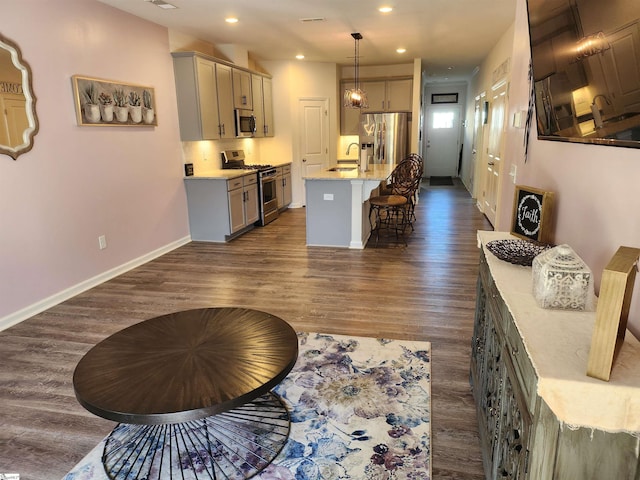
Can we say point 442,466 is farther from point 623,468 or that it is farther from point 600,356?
point 600,356

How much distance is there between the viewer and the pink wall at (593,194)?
1365 millimetres

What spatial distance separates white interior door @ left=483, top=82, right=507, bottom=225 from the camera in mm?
5781

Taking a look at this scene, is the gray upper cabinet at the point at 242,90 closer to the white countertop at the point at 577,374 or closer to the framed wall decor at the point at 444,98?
the white countertop at the point at 577,374

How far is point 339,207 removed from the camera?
206 inches

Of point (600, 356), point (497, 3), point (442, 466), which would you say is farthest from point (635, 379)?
point (497, 3)

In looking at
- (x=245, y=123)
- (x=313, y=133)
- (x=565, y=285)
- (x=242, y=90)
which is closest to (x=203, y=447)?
(x=565, y=285)

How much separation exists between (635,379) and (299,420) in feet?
5.11

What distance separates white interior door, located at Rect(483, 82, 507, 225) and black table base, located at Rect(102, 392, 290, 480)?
4459mm

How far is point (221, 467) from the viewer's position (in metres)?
1.86

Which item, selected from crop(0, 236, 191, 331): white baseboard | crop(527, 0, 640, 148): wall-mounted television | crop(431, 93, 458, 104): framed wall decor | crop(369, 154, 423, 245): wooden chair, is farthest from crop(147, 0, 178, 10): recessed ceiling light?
crop(431, 93, 458, 104): framed wall decor

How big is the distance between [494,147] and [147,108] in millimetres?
4846

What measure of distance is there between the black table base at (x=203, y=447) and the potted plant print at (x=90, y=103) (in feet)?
9.94

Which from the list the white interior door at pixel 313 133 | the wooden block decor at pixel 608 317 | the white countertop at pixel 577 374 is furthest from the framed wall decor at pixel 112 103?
the wooden block decor at pixel 608 317

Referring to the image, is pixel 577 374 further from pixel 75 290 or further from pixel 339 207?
pixel 339 207
